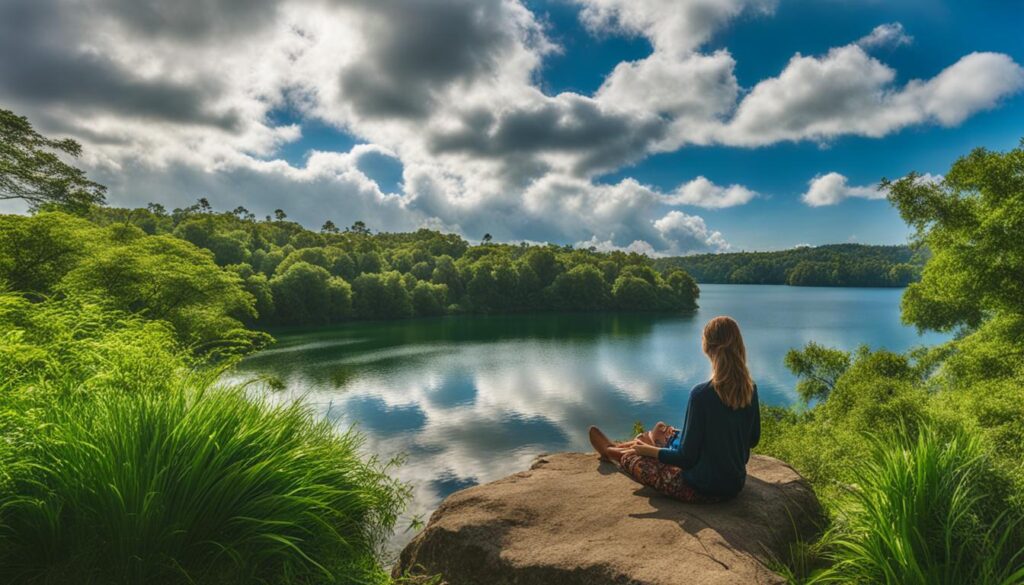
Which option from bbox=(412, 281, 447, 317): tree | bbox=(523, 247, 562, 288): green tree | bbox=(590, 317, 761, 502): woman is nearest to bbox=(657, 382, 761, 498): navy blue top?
bbox=(590, 317, 761, 502): woman

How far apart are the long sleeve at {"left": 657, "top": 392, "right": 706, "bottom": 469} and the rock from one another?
0.39 meters

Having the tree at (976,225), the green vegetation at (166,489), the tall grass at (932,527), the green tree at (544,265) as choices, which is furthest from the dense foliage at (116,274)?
the green tree at (544,265)

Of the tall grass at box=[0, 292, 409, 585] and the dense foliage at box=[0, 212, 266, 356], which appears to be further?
the dense foliage at box=[0, 212, 266, 356]

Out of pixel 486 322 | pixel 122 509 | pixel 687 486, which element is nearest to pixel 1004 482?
pixel 687 486

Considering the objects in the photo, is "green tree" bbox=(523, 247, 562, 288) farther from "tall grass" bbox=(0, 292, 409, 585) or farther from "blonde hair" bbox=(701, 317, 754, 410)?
"tall grass" bbox=(0, 292, 409, 585)

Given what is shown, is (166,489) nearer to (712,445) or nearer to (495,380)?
(712,445)

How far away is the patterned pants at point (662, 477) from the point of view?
13.6 ft

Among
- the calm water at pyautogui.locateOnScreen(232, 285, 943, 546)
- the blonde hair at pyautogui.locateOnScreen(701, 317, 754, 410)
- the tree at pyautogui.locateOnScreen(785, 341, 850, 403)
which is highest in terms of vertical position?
the blonde hair at pyautogui.locateOnScreen(701, 317, 754, 410)

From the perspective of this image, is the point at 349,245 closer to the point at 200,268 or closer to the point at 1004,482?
the point at 200,268

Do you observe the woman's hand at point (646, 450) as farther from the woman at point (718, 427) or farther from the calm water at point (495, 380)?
the calm water at point (495, 380)

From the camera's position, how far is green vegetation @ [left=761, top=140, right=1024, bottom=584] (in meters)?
2.88

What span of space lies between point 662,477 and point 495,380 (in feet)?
94.2

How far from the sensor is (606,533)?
12.2 ft

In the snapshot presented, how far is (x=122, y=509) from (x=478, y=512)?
2.55 meters
